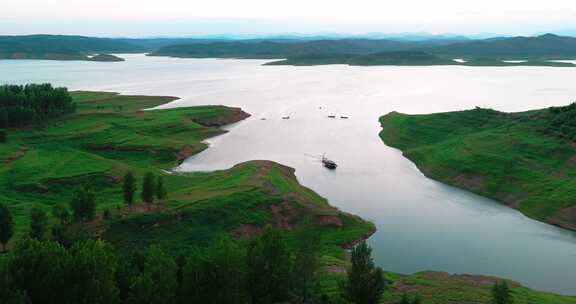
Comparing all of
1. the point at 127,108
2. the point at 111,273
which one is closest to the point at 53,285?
the point at 111,273

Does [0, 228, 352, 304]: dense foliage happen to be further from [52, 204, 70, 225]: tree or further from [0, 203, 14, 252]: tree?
[52, 204, 70, 225]: tree

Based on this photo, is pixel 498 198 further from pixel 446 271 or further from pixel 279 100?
pixel 279 100

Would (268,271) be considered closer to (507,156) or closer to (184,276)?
(184,276)

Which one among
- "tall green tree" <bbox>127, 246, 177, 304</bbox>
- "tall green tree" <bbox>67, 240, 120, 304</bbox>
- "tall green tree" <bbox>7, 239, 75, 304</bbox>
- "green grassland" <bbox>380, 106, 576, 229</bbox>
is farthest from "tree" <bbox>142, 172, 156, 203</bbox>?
"green grassland" <bbox>380, 106, 576, 229</bbox>

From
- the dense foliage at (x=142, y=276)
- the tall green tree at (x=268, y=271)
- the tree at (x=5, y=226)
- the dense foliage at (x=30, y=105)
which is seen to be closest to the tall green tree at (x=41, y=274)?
the dense foliage at (x=142, y=276)

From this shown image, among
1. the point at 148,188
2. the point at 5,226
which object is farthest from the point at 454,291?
the point at 5,226

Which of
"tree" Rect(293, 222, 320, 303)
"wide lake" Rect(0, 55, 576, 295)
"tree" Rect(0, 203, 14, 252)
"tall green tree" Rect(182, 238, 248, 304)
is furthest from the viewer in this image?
"wide lake" Rect(0, 55, 576, 295)

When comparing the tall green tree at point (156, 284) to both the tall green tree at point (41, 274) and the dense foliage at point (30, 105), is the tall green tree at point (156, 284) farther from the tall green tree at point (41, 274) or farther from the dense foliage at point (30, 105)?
the dense foliage at point (30, 105)
